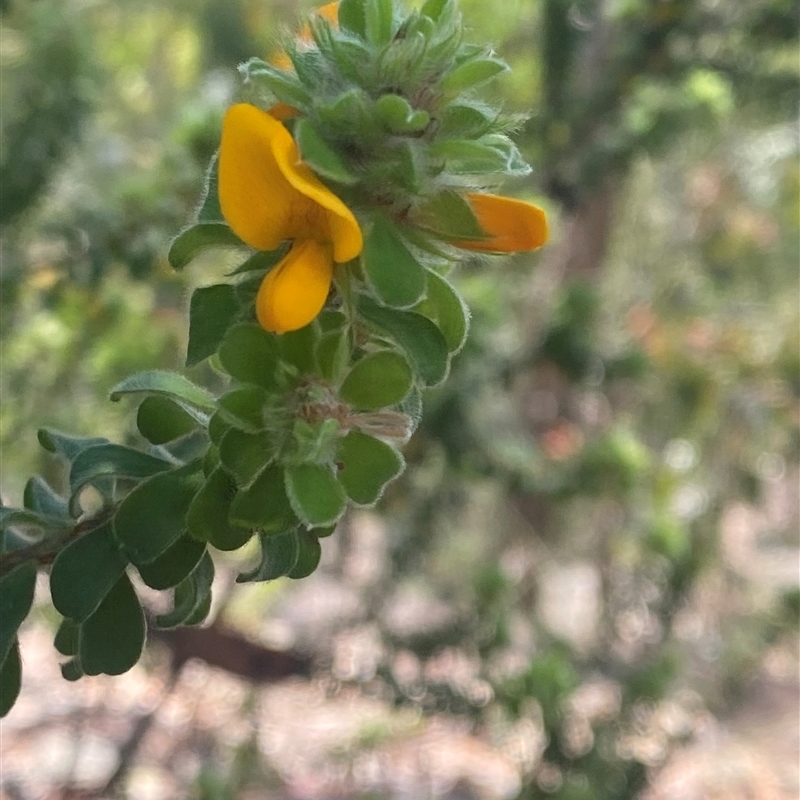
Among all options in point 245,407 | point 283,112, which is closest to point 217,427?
point 245,407

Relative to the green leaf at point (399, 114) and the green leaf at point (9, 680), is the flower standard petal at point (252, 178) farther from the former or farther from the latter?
A: the green leaf at point (9, 680)

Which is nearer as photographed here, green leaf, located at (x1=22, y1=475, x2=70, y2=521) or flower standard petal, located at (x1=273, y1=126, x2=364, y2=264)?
flower standard petal, located at (x1=273, y1=126, x2=364, y2=264)

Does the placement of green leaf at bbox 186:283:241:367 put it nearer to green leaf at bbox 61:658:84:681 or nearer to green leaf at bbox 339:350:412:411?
green leaf at bbox 339:350:412:411

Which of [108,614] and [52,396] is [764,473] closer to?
[52,396]

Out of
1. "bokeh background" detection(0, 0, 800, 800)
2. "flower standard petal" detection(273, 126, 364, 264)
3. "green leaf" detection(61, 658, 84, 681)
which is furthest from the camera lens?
"bokeh background" detection(0, 0, 800, 800)

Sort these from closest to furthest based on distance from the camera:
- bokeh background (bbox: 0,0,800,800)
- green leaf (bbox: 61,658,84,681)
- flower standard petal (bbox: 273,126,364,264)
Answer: flower standard petal (bbox: 273,126,364,264), green leaf (bbox: 61,658,84,681), bokeh background (bbox: 0,0,800,800)

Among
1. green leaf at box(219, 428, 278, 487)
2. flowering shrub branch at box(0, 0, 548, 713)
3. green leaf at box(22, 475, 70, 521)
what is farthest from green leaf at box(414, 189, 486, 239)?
green leaf at box(22, 475, 70, 521)

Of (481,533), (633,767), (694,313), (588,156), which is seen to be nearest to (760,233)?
(694,313)
